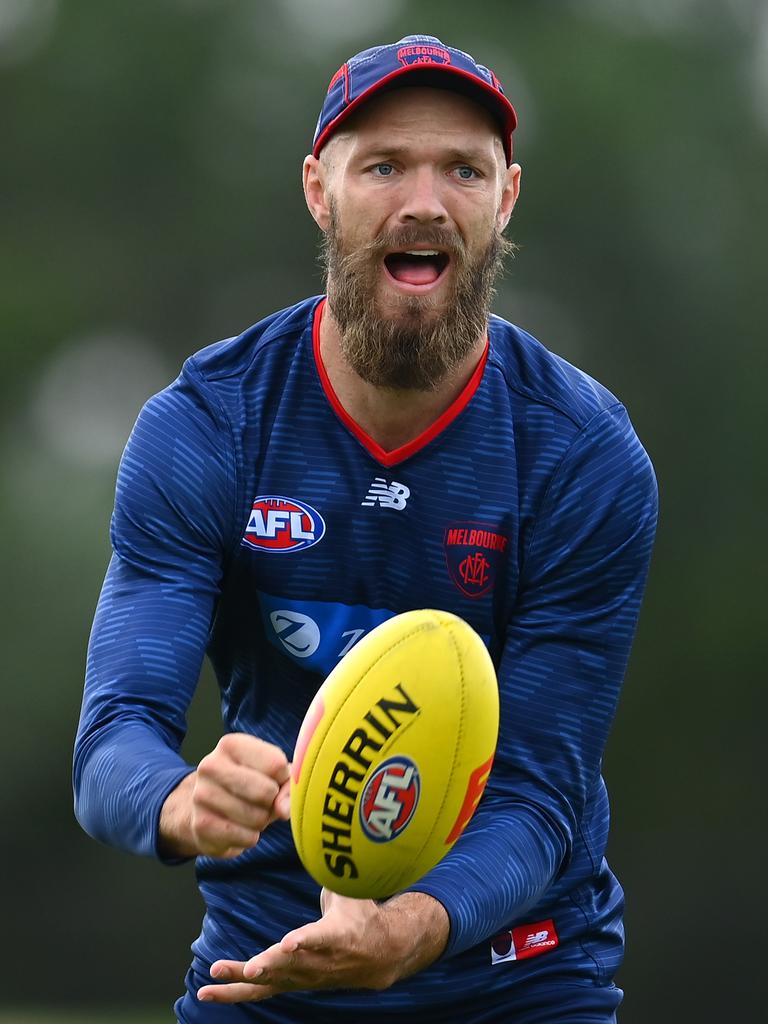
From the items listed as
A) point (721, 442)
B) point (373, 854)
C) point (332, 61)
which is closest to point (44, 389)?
point (332, 61)

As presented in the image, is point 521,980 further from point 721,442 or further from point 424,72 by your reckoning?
point 721,442

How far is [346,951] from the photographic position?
2.67 meters

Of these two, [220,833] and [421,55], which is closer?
[220,833]

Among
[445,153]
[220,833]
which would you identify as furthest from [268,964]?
[445,153]

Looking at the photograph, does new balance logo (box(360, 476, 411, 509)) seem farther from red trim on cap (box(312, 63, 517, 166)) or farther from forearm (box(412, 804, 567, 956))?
red trim on cap (box(312, 63, 517, 166))

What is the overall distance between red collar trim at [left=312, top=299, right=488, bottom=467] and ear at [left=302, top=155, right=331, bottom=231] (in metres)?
0.28

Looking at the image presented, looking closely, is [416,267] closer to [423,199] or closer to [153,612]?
[423,199]

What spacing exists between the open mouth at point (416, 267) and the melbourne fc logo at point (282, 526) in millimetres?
502

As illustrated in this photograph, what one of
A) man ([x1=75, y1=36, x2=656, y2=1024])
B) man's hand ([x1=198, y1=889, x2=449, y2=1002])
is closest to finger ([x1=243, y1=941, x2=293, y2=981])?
man's hand ([x1=198, y1=889, x2=449, y2=1002])

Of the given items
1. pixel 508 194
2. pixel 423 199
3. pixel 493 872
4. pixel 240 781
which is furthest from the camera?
pixel 508 194

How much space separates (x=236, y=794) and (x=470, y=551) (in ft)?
3.50

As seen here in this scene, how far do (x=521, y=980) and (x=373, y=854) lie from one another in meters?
0.89

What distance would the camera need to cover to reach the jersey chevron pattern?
3332 millimetres

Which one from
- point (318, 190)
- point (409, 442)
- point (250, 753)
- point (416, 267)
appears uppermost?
point (318, 190)
